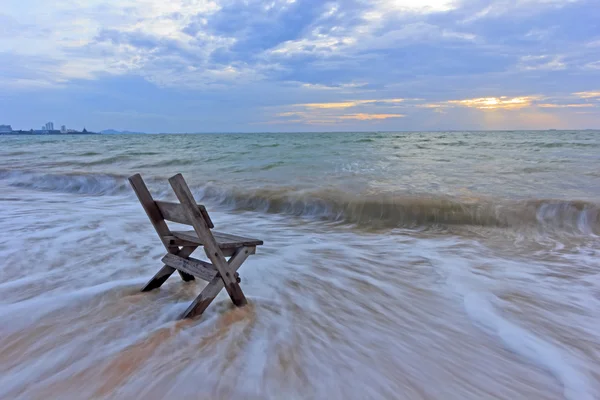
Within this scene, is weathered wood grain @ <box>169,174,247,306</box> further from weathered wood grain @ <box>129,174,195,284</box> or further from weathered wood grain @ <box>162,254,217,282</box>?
weathered wood grain @ <box>129,174,195,284</box>

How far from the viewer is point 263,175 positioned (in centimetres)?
1439

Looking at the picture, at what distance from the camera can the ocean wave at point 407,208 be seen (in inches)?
300

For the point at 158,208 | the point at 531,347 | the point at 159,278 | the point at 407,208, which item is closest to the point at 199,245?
the point at 158,208

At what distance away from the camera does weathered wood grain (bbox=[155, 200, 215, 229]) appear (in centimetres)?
290

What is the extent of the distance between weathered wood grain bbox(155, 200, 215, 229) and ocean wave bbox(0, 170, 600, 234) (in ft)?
17.0

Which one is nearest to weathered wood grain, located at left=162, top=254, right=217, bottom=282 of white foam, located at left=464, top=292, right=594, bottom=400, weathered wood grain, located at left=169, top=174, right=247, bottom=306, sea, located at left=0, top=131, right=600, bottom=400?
weathered wood grain, located at left=169, top=174, right=247, bottom=306

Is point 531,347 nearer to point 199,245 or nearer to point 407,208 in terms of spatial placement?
point 199,245

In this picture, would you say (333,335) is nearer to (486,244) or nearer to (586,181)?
(486,244)

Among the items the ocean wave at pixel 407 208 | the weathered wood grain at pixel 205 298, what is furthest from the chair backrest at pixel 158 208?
the ocean wave at pixel 407 208

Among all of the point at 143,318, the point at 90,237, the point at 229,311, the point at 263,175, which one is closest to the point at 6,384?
the point at 143,318

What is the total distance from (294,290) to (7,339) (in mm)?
2525

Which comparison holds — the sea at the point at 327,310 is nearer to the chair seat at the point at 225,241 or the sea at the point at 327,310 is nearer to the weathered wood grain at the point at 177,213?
the chair seat at the point at 225,241

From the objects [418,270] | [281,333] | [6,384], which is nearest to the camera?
[6,384]

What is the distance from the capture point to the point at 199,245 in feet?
10.00
